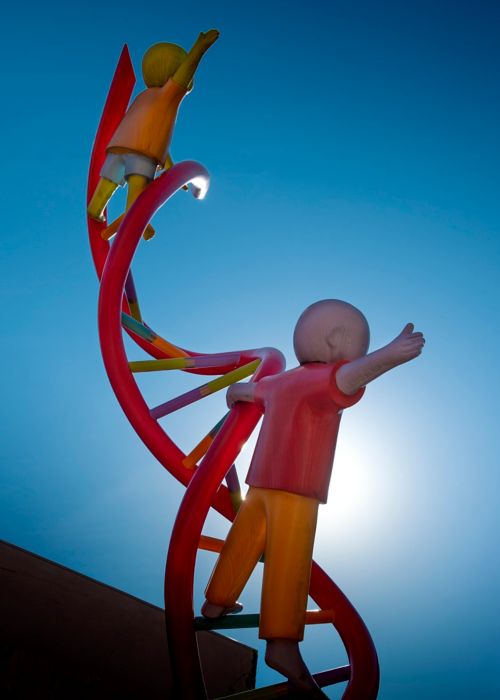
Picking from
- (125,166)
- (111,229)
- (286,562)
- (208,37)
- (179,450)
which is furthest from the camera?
(111,229)

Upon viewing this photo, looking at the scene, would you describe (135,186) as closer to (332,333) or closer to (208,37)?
(208,37)

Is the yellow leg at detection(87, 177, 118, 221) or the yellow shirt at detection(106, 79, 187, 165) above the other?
the yellow shirt at detection(106, 79, 187, 165)

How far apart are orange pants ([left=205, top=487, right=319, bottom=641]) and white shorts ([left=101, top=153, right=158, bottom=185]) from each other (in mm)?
1697

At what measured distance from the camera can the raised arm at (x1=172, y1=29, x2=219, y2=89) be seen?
322 cm

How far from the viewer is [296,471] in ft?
7.84

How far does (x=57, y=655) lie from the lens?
250 centimetres

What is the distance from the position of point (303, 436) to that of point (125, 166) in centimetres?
Answer: 172

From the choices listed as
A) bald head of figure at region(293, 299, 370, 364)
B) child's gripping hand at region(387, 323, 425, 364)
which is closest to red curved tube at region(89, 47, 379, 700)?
bald head of figure at region(293, 299, 370, 364)

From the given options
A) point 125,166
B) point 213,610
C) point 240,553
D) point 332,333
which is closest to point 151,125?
point 125,166

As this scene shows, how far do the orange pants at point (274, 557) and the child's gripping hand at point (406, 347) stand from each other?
0.59 meters

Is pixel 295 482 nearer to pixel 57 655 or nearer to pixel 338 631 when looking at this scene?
pixel 338 631

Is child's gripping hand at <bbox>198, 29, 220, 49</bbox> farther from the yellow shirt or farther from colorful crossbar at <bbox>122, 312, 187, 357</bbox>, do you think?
colorful crossbar at <bbox>122, 312, 187, 357</bbox>

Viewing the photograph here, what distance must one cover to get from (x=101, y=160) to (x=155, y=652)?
238cm

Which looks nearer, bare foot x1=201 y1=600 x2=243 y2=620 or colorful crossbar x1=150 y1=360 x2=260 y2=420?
bare foot x1=201 y1=600 x2=243 y2=620
